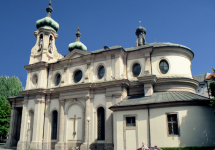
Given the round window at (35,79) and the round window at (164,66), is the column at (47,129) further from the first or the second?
the round window at (164,66)

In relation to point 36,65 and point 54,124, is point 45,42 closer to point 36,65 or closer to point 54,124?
point 36,65

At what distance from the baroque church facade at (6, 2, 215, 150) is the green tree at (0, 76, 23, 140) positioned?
32.9 ft

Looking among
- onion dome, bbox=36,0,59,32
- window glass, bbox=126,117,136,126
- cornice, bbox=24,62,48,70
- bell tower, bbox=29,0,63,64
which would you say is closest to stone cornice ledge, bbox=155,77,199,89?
window glass, bbox=126,117,136,126

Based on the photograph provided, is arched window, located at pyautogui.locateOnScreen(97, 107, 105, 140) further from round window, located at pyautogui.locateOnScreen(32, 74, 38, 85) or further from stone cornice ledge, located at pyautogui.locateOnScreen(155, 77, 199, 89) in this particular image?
round window, located at pyautogui.locateOnScreen(32, 74, 38, 85)

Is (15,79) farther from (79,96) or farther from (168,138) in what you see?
(168,138)

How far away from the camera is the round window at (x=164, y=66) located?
2317cm

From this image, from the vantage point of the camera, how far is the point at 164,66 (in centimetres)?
2331

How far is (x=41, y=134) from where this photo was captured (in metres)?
26.3

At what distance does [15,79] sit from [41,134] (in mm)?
28271

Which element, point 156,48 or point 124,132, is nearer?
point 124,132

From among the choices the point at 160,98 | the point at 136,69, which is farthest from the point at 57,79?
the point at 160,98

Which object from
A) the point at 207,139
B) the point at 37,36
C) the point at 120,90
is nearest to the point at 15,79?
the point at 37,36

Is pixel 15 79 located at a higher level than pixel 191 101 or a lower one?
higher

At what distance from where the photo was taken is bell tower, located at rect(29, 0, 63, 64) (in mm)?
29683
